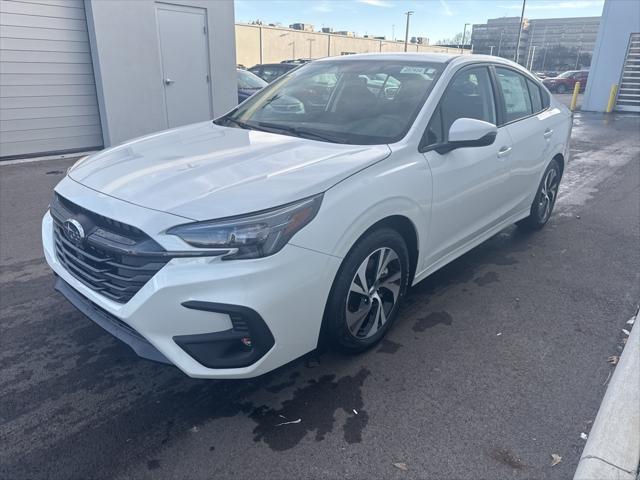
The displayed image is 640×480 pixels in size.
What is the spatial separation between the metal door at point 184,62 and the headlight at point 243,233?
819cm

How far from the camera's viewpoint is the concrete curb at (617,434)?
86.7 inches

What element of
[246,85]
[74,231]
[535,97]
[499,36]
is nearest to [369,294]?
[74,231]

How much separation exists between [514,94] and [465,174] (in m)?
1.45

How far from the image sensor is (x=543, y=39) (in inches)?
3204

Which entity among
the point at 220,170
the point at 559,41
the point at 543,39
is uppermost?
the point at 543,39

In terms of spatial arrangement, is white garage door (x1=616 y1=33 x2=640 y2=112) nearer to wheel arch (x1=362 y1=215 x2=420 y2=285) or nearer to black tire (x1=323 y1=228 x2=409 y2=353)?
wheel arch (x1=362 y1=215 x2=420 y2=285)

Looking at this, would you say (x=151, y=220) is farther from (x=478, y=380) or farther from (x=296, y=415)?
(x=478, y=380)

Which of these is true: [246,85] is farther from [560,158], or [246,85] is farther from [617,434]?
[617,434]

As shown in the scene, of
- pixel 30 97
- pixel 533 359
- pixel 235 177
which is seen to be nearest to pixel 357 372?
pixel 533 359

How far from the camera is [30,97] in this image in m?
8.41

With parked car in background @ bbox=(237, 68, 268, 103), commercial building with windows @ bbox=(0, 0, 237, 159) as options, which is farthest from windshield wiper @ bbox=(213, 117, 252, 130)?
parked car in background @ bbox=(237, 68, 268, 103)

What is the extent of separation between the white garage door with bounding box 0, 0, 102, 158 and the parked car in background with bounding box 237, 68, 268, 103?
342 cm

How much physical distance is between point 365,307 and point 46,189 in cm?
552

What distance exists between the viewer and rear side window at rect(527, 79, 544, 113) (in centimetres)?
474
